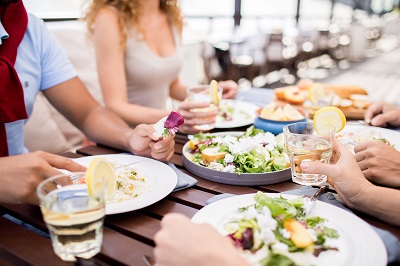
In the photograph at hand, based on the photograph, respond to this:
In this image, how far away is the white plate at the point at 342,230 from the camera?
0.74m

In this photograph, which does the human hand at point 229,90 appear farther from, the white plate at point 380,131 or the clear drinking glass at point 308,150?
the clear drinking glass at point 308,150

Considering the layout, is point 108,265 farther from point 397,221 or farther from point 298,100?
point 298,100

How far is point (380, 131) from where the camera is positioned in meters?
1.55

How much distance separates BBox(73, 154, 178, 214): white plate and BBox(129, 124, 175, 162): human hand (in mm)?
27

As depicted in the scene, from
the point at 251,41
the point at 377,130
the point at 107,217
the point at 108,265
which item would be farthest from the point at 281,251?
the point at 251,41

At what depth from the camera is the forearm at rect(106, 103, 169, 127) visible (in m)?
1.83

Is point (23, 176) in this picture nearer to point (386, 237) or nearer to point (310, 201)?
point (310, 201)

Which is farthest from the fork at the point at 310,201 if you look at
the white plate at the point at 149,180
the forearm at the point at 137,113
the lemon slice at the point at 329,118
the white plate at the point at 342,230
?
the forearm at the point at 137,113

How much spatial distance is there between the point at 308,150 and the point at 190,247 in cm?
55

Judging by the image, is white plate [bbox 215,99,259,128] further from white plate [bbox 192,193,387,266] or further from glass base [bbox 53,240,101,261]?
glass base [bbox 53,240,101,261]

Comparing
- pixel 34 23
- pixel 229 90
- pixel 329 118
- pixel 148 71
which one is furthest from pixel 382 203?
pixel 148 71

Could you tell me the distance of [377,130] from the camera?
1.57 metres

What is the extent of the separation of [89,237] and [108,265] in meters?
0.08

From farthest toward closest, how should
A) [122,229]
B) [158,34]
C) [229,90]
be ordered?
1. [158,34]
2. [229,90]
3. [122,229]
